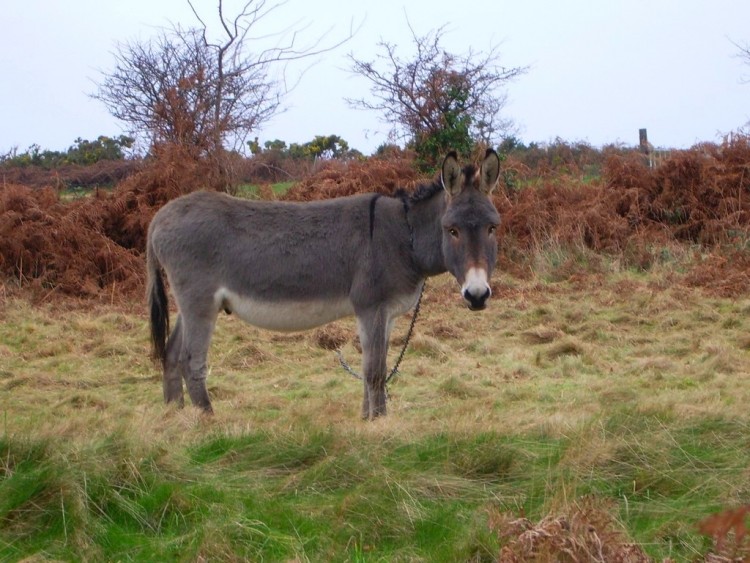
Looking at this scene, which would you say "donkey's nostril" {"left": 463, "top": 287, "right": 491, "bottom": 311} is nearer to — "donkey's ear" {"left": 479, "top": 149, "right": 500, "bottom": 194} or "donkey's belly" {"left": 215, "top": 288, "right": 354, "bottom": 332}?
"donkey's ear" {"left": 479, "top": 149, "right": 500, "bottom": 194}

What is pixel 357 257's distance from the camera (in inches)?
276

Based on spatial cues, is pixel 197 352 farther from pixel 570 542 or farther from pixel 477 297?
pixel 570 542

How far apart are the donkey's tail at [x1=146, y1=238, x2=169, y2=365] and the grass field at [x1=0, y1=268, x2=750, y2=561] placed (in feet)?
1.66

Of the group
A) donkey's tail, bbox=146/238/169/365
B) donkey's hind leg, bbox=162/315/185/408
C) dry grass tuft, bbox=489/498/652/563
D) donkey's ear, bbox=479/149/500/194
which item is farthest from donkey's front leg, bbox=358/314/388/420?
dry grass tuft, bbox=489/498/652/563

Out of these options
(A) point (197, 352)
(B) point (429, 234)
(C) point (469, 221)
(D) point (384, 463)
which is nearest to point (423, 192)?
(B) point (429, 234)

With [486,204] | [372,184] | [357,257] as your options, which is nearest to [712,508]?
[486,204]

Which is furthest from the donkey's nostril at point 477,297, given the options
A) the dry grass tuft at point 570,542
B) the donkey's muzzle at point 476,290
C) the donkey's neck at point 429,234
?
the dry grass tuft at point 570,542

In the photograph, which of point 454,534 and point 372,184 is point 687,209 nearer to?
point 372,184

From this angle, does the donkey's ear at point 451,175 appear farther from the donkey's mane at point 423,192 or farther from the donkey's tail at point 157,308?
the donkey's tail at point 157,308

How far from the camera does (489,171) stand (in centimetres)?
679

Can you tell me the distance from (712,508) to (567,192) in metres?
12.7

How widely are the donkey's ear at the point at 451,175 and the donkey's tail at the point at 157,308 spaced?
2.59 m

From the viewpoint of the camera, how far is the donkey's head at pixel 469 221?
21.1 ft

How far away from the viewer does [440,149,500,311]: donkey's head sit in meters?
6.44
